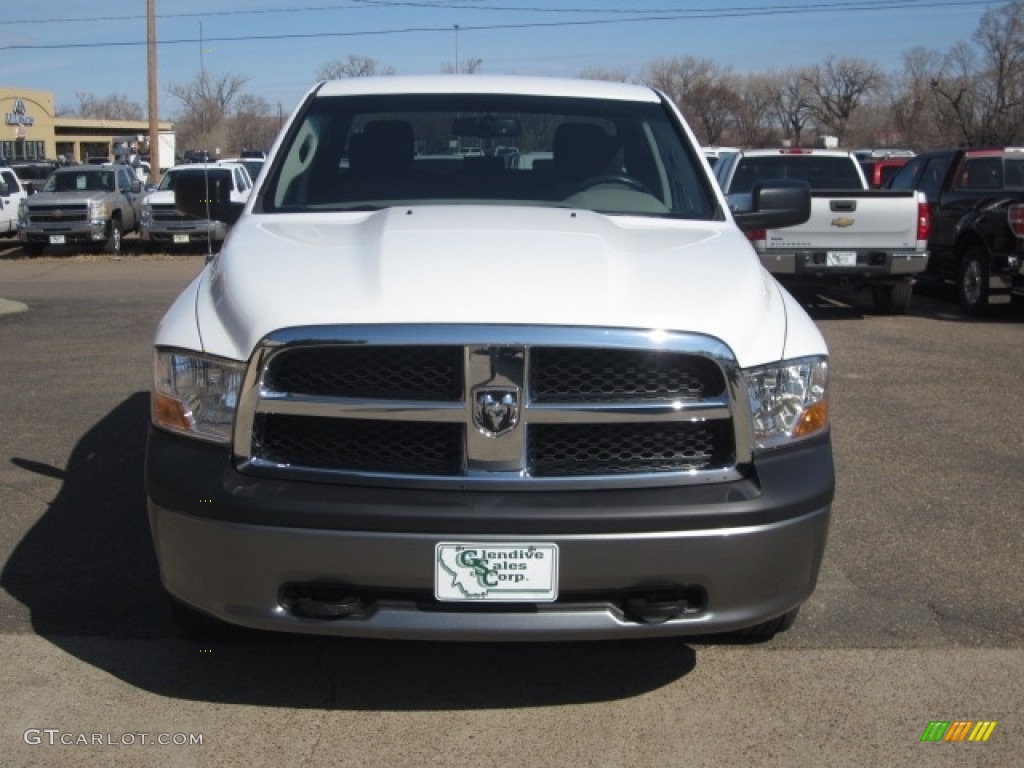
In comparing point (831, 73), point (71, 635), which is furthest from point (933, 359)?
point (831, 73)

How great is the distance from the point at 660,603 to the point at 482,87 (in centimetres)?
282

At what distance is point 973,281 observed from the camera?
13039 millimetres

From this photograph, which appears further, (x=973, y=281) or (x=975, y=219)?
(x=973, y=281)

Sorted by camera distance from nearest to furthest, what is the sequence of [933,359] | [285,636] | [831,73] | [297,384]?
[297,384] → [285,636] → [933,359] → [831,73]

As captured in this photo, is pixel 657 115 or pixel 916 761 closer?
pixel 916 761

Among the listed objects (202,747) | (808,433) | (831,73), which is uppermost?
(831,73)

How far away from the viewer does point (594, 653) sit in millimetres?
4227

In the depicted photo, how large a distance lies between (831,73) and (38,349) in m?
74.7

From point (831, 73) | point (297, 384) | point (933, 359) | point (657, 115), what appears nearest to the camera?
point (297, 384)

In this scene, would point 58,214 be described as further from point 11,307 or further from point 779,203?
point 779,203

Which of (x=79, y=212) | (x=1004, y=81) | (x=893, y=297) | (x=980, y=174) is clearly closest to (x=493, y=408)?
(x=893, y=297)

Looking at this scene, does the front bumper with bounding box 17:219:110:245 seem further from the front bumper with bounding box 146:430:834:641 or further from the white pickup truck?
the front bumper with bounding box 146:430:834:641

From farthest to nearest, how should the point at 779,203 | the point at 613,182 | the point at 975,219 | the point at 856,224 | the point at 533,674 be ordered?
the point at 975,219 → the point at 856,224 → the point at 779,203 → the point at 613,182 → the point at 533,674

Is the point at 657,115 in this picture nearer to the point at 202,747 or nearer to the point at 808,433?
the point at 808,433
